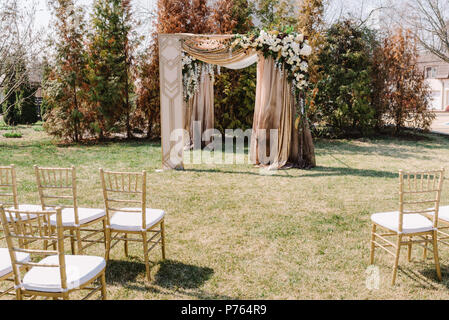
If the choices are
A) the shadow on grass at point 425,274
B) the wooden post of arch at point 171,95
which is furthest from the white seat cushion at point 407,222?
the wooden post of arch at point 171,95

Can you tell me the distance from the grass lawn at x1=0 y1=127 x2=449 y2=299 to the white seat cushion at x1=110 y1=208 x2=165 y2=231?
1.54 ft

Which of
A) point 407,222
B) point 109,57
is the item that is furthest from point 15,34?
point 407,222

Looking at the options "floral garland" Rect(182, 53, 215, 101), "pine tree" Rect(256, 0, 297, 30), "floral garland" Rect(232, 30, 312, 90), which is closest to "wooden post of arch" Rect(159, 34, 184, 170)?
"floral garland" Rect(232, 30, 312, 90)

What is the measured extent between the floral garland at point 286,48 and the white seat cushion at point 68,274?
19.9ft

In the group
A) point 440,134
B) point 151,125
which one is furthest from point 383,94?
point 151,125

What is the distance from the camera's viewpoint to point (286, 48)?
7684 mm

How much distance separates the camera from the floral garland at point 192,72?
9.64 meters

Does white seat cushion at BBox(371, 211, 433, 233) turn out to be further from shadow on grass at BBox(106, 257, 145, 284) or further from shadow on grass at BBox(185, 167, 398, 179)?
shadow on grass at BBox(185, 167, 398, 179)

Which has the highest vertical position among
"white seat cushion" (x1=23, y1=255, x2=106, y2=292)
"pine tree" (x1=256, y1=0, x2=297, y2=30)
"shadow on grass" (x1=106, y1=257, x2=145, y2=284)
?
"pine tree" (x1=256, y1=0, x2=297, y2=30)

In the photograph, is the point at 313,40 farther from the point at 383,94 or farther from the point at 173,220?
the point at 173,220

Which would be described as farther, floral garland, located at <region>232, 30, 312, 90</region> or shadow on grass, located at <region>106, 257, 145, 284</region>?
floral garland, located at <region>232, 30, 312, 90</region>

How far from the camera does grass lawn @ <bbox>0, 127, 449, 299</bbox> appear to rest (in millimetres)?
3236

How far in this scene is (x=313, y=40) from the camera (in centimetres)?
1211

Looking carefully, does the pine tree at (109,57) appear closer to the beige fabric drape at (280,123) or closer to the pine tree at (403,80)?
the beige fabric drape at (280,123)
